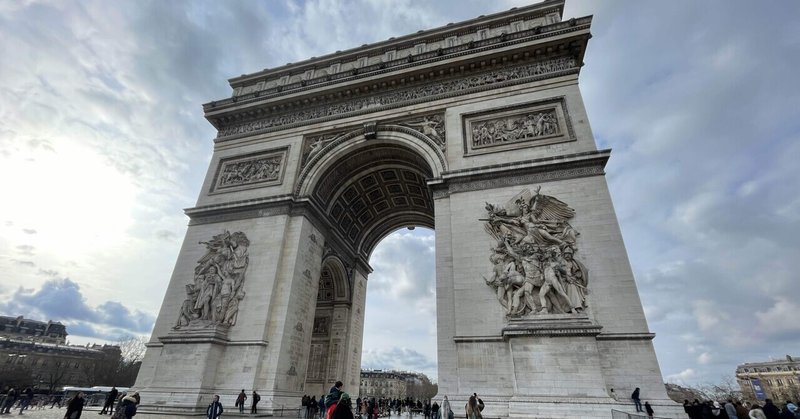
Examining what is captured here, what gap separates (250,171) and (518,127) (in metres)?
12.9

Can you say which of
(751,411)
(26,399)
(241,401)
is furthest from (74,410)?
(751,411)

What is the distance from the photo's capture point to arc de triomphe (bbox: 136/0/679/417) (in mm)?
10828

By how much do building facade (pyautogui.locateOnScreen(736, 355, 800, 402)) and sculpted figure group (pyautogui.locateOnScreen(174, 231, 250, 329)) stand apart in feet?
215

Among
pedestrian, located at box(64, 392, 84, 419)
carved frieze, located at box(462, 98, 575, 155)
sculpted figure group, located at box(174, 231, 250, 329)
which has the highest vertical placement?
carved frieze, located at box(462, 98, 575, 155)

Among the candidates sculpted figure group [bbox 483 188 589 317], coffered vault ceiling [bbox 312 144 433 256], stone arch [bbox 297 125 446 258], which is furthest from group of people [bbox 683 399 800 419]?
coffered vault ceiling [bbox 312 144 433 256]

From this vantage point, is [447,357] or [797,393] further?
[797,393]

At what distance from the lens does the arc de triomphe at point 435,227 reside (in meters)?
10.8

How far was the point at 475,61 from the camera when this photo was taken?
16.4 metres

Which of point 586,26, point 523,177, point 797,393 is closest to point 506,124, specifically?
point 523,177

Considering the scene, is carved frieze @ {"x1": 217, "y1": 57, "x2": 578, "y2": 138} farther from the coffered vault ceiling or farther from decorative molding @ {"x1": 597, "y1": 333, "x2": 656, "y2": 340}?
decorative molding @ {"x1": 597, "y1": 333, "x2": 656, "y2": 340}

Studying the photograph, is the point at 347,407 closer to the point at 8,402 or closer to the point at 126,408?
the point at 126,408

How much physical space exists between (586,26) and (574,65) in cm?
160

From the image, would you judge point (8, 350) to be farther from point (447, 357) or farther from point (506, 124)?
point (506, 124)

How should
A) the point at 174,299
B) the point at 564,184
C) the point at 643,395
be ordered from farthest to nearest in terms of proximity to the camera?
the point at 174,299
the point at 564,184
the point at 643,395
